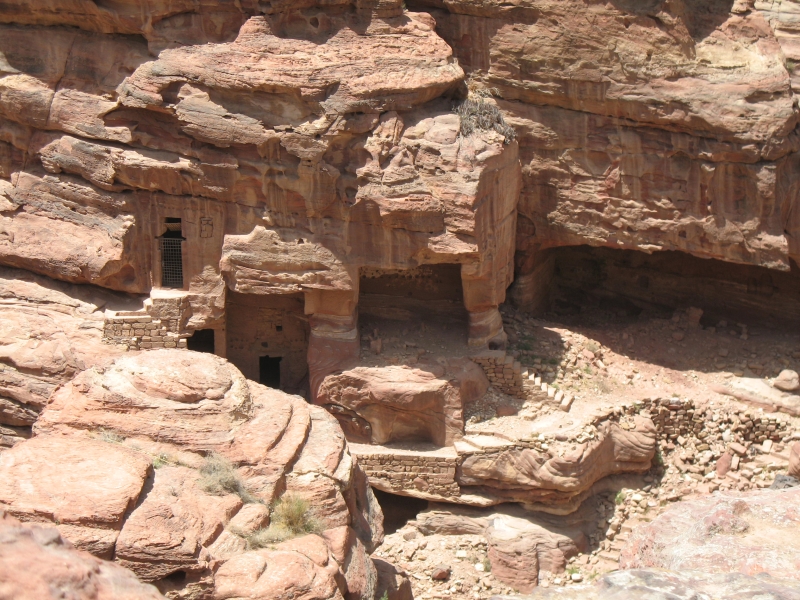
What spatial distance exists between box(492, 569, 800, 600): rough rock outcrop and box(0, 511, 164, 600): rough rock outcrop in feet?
6.75

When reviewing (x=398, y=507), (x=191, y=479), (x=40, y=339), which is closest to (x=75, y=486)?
(x=191, y=479)

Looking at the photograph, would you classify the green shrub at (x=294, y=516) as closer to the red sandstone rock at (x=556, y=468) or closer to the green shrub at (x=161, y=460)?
the green shrub at (x=161, y=460)

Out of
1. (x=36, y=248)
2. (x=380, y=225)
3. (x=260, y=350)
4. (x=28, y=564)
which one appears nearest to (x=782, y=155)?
(x=380, y=225)

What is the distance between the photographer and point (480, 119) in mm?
18234

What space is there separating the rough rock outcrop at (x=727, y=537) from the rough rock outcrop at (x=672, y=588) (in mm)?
401

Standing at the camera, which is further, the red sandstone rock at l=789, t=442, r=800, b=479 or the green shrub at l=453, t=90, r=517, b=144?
the green shrub at l=453, t=90, r=517, b=144

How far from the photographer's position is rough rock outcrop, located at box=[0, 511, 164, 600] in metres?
5.16

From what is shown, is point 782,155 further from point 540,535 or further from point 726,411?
point 540,535

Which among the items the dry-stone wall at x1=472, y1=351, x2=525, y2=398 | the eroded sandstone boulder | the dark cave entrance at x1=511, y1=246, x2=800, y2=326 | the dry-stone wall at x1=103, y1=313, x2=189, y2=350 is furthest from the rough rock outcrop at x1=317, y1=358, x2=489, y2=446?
the eroded sandstone boulder

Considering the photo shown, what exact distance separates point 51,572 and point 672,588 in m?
3.23

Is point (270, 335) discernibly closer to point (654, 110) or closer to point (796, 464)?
point (654, 110)

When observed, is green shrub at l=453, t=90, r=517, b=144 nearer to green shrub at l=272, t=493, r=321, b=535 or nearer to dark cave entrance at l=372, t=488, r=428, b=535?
dark cave entrance at l=372, t=488, r=428, b=535

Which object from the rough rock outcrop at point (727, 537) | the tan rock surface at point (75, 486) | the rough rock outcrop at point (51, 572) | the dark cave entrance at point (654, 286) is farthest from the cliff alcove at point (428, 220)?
the rough rock outcrop at point (51, 572)

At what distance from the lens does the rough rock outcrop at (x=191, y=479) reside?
336 inches
